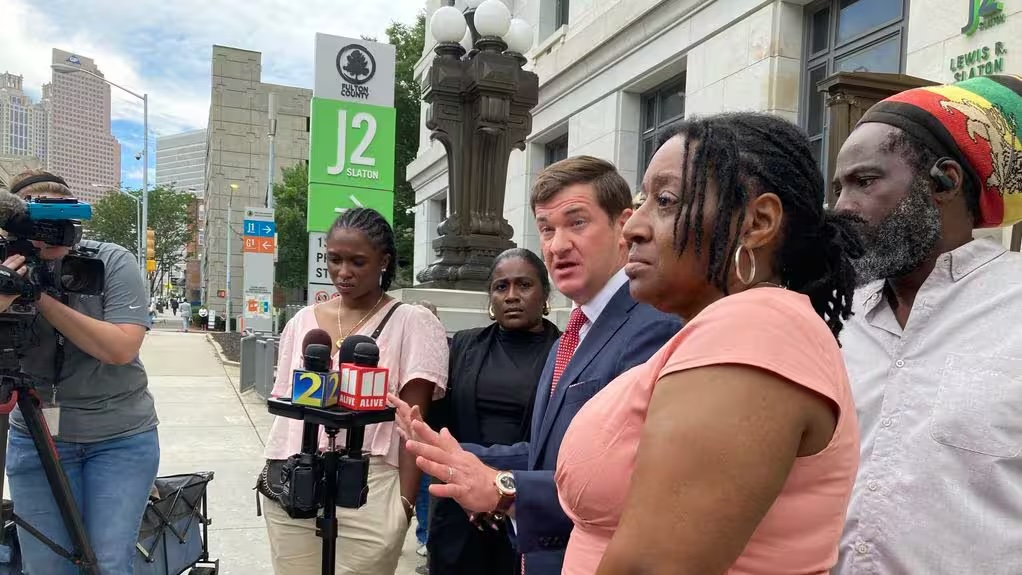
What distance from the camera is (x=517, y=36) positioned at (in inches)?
255

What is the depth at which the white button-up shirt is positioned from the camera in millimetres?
1295

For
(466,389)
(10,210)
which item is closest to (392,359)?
(466,389)

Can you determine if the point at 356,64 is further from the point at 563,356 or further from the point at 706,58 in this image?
the point at 563,356

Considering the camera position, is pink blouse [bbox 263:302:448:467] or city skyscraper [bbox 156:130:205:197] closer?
pink blouse [bbox 263:302:448:467]

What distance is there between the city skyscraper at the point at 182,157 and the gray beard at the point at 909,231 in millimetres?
173741

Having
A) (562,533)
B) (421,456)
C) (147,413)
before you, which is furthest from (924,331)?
(147,413)

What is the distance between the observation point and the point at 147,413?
289 cm

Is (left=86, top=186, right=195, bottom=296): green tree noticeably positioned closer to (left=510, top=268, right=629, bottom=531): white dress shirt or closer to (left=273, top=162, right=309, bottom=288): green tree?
(left=273, top=162, right=309, bottom=288): green tree

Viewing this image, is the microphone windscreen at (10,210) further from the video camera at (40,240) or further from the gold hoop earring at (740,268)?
the gold hoop earring at (740,268)

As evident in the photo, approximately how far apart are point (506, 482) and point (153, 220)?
5826 cm

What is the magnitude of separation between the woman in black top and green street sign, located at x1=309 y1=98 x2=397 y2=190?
3.93 m

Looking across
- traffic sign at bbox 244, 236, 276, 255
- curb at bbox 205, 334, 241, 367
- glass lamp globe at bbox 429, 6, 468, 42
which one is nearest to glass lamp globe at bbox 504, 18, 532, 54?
glass lamp globe at bbox 429, 6, 468, 42

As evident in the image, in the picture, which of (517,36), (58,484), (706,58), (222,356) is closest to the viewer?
(58,484)

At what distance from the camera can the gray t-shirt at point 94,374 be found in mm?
2693
